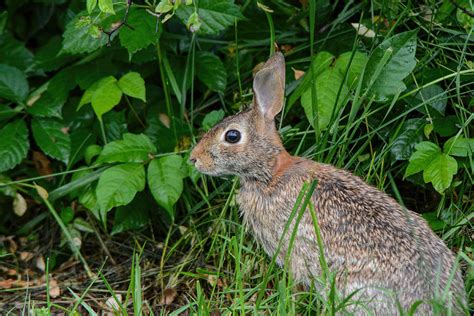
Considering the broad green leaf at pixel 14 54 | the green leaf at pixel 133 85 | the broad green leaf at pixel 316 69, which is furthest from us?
the broad green leaf at pixel 14 54

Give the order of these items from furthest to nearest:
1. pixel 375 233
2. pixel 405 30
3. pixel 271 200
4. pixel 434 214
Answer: pixel 405 30, pixel 434 214, pixel 271 200, pixel 375 233

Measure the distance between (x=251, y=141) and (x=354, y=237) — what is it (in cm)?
75

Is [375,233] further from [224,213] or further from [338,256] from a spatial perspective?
[224,213]

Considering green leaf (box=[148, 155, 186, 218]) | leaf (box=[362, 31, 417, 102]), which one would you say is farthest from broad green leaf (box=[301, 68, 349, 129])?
green leaf (box=[148, 155, 186, 218])

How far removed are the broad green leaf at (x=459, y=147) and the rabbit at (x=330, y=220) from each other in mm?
436

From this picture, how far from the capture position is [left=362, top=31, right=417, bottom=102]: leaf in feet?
14.3

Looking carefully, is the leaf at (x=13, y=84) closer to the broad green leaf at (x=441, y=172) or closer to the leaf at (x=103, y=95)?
the leaf at (x=103, y=95)

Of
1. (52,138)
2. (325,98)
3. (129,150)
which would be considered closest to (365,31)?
(325,98)

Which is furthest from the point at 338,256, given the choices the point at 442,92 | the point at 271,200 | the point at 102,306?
the point at 102,306

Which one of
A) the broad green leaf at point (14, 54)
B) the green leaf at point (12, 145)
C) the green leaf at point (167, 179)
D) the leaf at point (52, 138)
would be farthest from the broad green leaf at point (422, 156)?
the broad green leaf at point (14, 54)

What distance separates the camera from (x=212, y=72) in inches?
198

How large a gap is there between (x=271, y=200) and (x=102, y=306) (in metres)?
1.19

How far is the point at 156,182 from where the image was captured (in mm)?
4688

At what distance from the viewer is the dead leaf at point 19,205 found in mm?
5285
